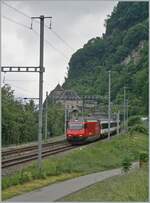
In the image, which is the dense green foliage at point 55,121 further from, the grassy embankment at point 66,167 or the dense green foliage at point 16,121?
the grassy embankment at point 66,167

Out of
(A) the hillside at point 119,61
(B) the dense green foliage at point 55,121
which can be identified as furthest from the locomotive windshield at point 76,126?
(A) the hillside at point 119,61

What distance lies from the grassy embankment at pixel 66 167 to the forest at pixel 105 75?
13.0 metres

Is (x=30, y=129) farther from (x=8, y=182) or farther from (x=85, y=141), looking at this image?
(x=8, y=182)

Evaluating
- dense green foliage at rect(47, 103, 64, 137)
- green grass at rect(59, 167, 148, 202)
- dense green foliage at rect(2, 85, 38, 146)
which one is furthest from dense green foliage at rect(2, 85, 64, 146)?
green grass at rect(59, 167, 148, 202)

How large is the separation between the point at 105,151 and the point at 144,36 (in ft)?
333

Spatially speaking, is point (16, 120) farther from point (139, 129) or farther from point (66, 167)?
point (66, 167)

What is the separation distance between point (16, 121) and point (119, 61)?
294ft

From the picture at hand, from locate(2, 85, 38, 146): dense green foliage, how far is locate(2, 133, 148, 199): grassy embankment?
435 inches

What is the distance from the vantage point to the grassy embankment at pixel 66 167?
22875mm

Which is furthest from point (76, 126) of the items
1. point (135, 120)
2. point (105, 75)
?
point (105, 75)

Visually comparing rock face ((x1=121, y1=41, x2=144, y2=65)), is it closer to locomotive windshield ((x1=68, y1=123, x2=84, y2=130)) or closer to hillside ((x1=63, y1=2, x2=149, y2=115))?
hillside ((x1=63, y1=2, x2=149, y2=115))

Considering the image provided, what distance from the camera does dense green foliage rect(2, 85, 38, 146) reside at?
2188 inches

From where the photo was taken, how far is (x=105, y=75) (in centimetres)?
11150

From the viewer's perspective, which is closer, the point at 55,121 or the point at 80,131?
the point at 80,131
